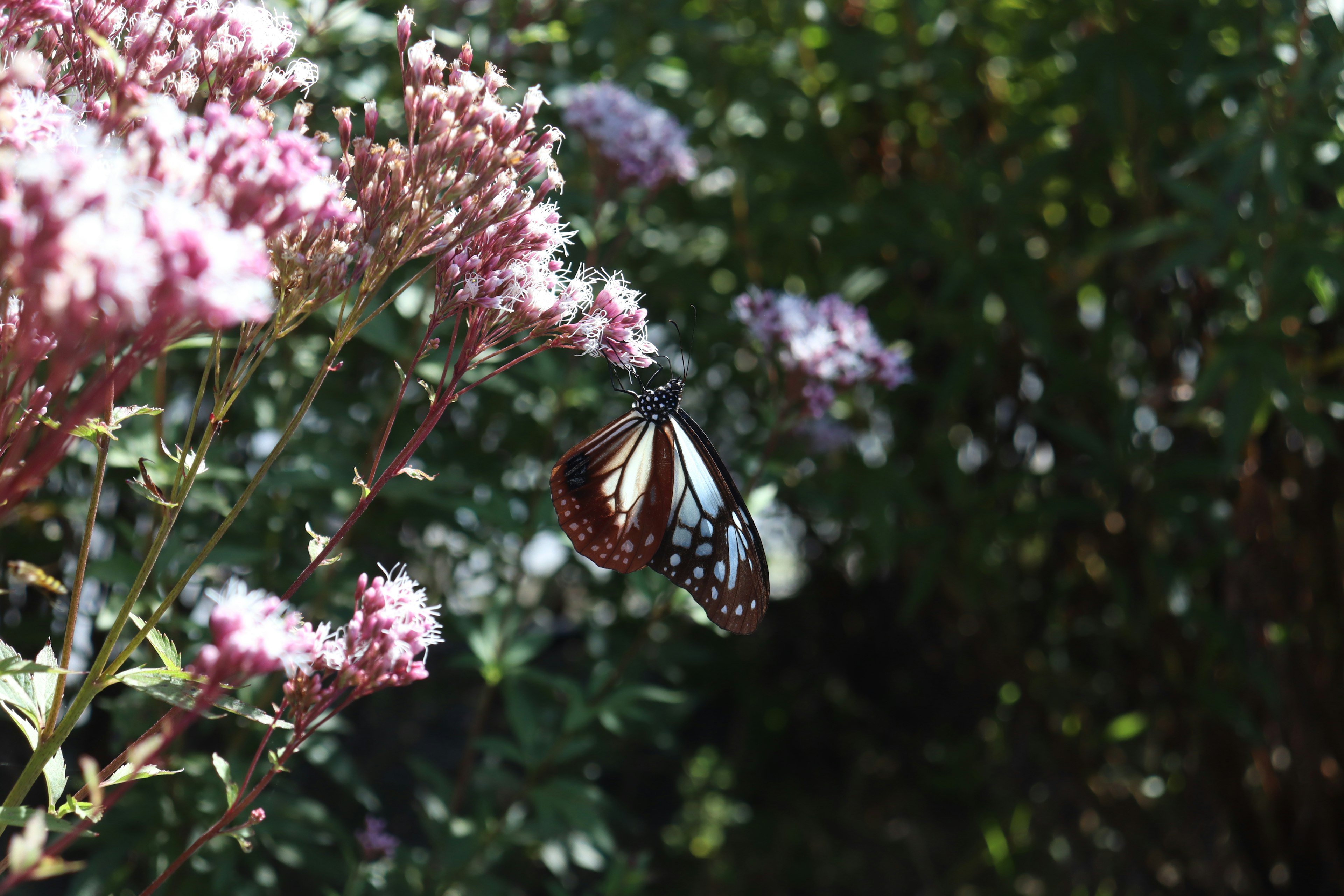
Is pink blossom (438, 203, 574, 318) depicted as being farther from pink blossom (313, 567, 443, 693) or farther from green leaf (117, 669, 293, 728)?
green leaf (117, 669, 293, 728)

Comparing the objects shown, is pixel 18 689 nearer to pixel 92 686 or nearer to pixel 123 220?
pixel 92 686

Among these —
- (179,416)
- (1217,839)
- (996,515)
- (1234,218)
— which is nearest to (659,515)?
(179,416)

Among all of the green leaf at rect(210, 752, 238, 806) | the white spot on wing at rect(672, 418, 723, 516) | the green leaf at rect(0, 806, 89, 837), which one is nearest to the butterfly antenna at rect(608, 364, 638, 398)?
the white spot on wing at rect(672, 418, 723, 516)

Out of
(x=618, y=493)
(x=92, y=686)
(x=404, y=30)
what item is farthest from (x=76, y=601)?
(x=618, y=493)

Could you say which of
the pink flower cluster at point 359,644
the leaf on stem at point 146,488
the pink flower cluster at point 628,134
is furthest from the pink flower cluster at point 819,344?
the leaf on stem at point 146,488

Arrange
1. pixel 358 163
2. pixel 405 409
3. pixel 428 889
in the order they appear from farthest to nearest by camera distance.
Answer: pixel 405 409
pixel 428 889
pixel 358 163

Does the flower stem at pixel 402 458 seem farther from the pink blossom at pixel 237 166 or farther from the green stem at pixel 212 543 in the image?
the pink blossom at pixel 237 166

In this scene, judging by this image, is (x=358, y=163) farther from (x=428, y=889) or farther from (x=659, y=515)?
(x=428, y=889)
